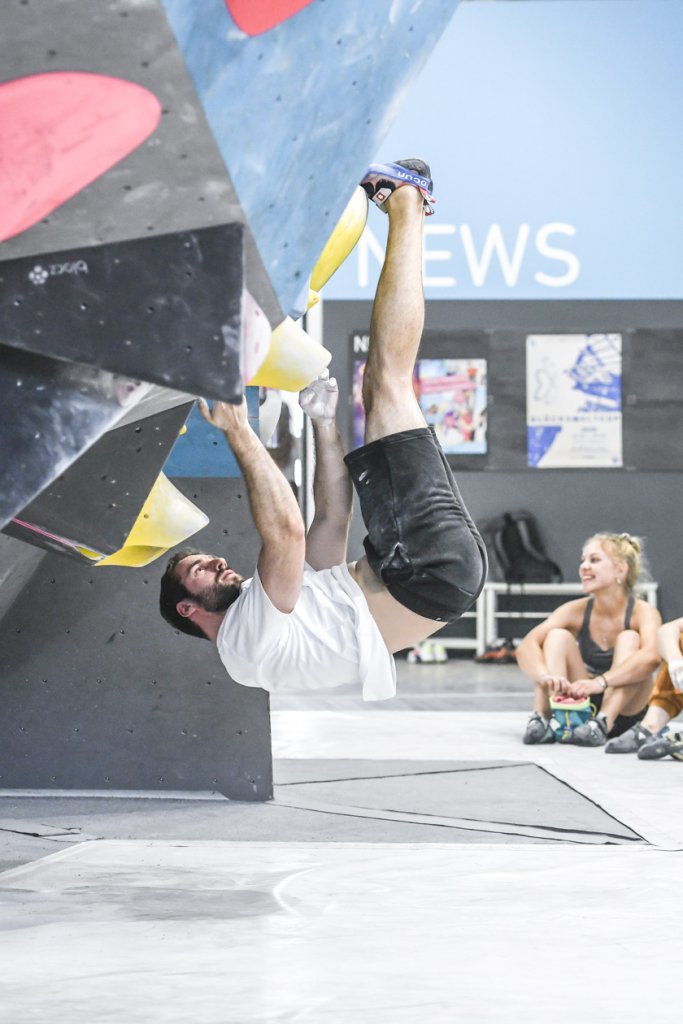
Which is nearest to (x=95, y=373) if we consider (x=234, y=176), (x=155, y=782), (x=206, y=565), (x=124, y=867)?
(x=234, y=176)

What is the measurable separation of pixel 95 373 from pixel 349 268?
916 centimetres

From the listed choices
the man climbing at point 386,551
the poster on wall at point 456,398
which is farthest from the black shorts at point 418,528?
the poster on wall at point 456,398

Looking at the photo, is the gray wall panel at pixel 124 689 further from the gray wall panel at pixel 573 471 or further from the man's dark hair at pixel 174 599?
the gray wall panel at pixel 573 471

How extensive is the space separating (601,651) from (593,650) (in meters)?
0.04

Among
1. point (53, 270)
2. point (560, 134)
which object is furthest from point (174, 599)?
point (560, 134)

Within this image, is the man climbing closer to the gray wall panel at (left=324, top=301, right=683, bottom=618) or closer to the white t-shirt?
the white t-shirt

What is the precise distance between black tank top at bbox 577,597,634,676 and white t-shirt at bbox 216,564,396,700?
2.88 metres

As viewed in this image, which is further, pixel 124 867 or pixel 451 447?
pixel 451 447

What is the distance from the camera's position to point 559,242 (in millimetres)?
11109

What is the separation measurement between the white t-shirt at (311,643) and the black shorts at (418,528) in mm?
124

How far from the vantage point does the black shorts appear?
3020 mm

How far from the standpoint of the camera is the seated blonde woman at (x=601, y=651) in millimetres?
5523

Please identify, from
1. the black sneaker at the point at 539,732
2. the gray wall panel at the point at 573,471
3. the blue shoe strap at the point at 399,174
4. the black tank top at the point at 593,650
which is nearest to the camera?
the blue shoe strap at the point at 399,174

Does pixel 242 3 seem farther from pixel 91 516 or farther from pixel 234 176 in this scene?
pixel 91 516
